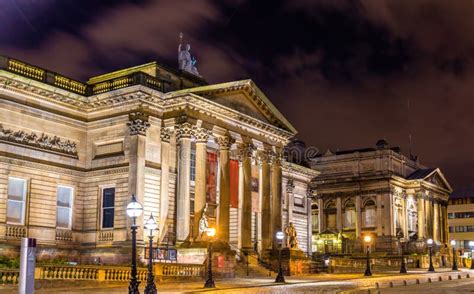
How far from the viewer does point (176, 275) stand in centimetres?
3925

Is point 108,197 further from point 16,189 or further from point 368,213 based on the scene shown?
point 368,213

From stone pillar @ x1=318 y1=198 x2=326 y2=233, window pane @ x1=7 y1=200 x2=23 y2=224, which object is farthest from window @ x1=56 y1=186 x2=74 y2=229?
stone pillar @ x1=318 y1=198 x2=326 y2=233

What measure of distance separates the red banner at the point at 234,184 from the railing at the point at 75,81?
8.84 m

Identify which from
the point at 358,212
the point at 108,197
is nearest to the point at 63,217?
the point at 108,197

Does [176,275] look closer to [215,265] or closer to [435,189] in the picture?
[215,265]

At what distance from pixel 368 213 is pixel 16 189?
66779mm

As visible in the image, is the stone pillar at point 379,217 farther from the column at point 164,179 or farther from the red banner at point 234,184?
the column at point 164,179

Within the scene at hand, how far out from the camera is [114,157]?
46.3 meters

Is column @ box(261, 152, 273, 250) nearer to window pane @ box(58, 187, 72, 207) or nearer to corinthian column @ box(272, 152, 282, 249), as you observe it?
corinthian column @ box(272, 152, 282, 249)

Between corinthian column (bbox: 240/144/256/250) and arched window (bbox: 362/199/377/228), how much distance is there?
50390 mm

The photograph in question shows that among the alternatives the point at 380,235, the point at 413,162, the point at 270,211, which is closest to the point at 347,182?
the point at 380,235

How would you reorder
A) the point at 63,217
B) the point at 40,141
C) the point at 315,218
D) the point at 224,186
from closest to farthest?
the point at 40,141 < the point at 63,217 < the point at 224,186 < the point at 315,218

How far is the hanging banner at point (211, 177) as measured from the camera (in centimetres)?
4869

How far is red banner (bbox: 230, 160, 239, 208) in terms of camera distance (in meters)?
51.3
